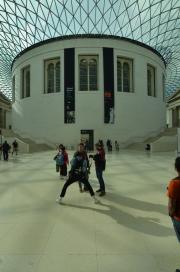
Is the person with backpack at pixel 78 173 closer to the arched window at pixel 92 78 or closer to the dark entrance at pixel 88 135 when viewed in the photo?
the dark entrance at pixel 88 135

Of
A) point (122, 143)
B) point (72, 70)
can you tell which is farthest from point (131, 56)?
point (122, 143)

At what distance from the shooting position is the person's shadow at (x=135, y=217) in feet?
20.7

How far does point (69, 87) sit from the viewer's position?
46.2 meters

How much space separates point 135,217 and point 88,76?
41.4 m

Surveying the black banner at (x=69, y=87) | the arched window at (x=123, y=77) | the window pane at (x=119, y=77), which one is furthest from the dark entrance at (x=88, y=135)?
the window pane at (x=119, y=77)

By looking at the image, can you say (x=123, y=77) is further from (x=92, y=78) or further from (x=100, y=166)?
(x=100, y=166)

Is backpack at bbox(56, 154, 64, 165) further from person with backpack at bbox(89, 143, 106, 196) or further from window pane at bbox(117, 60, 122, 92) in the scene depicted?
window pane at bbox(117, 60, 122, 92)

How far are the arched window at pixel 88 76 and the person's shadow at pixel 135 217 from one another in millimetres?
38649

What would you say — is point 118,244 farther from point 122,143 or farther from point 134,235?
point 122,143

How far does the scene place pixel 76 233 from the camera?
20.1 ft

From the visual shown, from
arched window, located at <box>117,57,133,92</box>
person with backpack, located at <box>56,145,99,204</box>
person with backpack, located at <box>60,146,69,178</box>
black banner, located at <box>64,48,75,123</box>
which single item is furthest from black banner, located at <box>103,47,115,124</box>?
person with backpack, located at <box>56,145,99,204</box>

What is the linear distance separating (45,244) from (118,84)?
44733mm

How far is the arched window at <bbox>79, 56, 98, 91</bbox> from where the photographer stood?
154ft

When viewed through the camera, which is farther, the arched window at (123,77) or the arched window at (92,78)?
the arched window at (123,77)
